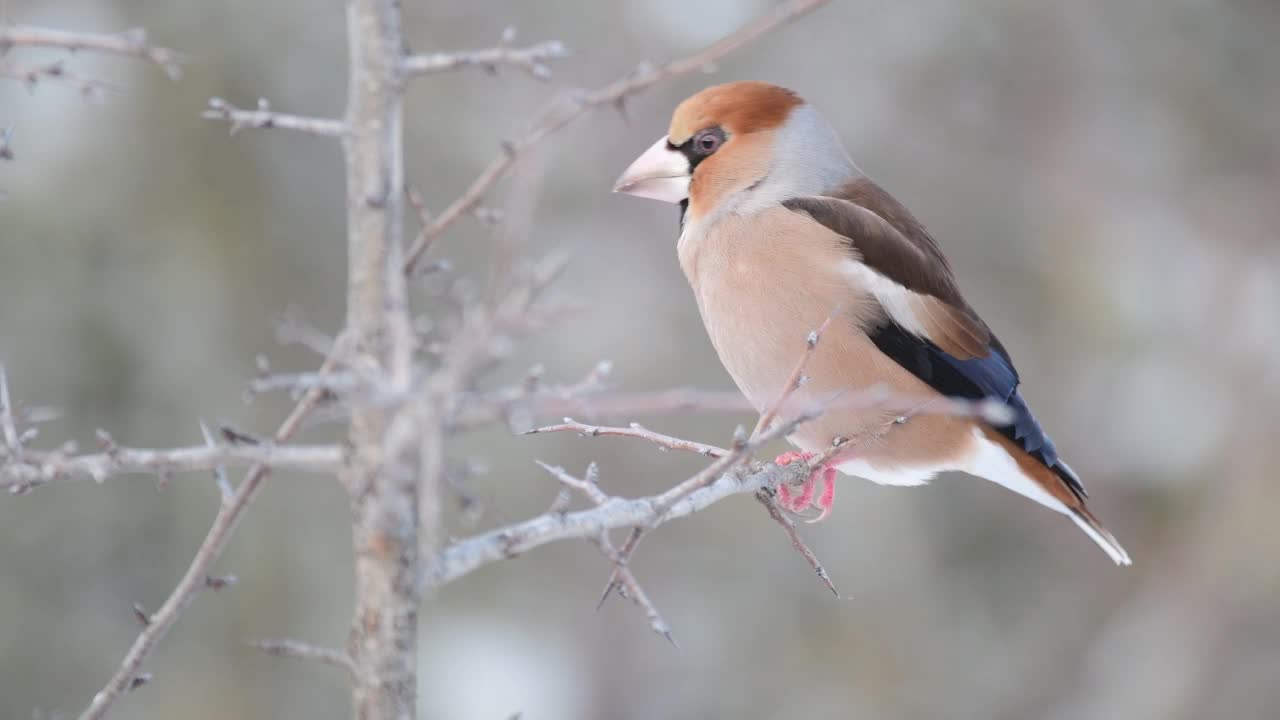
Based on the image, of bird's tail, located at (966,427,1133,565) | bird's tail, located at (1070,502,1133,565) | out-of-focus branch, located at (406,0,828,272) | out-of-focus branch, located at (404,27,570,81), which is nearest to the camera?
out-of-focus branch, located at (406,0,828,272)

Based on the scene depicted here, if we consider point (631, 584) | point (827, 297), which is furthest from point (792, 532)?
point (827, 297)

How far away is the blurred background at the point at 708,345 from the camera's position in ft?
18.0

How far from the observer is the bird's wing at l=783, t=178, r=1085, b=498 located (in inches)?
108

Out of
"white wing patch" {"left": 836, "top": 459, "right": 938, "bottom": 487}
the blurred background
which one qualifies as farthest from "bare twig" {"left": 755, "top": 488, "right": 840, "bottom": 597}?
the blurred background

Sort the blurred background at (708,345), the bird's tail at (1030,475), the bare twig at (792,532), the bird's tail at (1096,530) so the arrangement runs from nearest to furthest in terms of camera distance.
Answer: the bare twig at (792,532)
the bird's tail at (1096,530)
the bird's tail at (1030,475)
the blurred background at (708,345)

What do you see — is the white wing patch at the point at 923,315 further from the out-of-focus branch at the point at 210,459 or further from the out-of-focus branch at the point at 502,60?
the out-of-focus branch at the point at 210,459

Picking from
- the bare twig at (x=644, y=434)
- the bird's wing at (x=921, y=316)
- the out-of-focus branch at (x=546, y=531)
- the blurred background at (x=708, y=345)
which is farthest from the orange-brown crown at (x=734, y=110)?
the blurred background at (x=708, y=345)

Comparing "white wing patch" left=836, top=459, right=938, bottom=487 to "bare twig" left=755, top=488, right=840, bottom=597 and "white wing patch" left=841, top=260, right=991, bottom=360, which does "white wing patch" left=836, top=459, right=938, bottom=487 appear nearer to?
"white wing patch" left=841, top=260, right=991, bottom=360

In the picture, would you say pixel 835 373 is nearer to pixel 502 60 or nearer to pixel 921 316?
pixel 921 316

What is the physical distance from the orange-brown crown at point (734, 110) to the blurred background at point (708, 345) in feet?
10.1

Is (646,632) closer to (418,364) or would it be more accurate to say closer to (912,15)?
(912,15)

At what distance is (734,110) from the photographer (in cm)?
289

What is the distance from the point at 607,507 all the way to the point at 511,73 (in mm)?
5907

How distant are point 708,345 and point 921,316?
477 centimetres
